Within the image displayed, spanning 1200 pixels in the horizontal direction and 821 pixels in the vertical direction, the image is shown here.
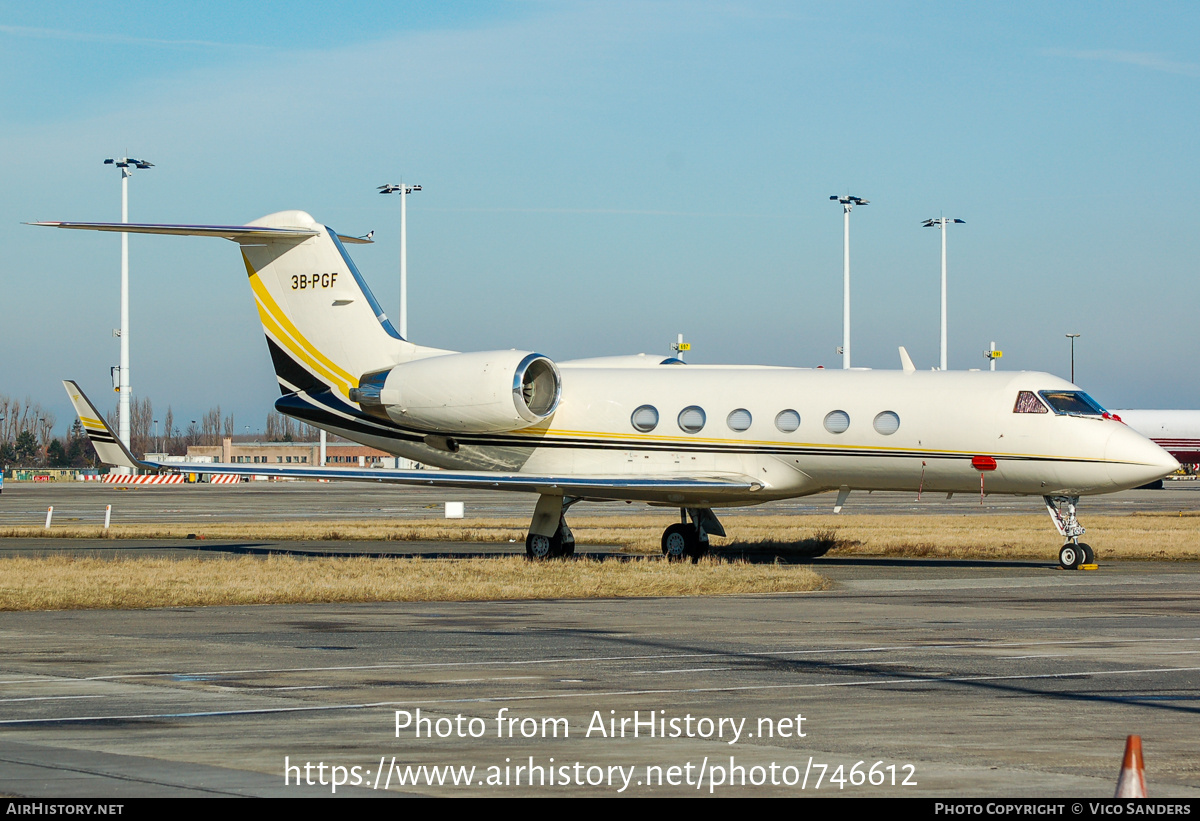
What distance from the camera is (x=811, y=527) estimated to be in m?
39.1

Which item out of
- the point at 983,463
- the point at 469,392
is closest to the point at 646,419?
the point at 469,392

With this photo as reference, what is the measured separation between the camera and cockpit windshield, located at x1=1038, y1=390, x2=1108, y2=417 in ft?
80.9

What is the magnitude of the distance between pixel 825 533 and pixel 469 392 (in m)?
12.0

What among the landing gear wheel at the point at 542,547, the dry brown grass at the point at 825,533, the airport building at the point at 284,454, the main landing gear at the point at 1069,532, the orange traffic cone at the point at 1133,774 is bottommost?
the airport building at the point at 284,454

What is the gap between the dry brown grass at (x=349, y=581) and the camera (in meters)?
18.8

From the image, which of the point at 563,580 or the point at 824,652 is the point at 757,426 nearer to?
the point at 563,580

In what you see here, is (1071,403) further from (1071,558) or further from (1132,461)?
(1071,558)

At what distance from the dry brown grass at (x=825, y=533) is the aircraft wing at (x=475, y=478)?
445 centimetres

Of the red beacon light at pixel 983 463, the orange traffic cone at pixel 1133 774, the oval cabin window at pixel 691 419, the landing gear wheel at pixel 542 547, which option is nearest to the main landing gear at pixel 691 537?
the oval cabin window at pixel 691 419

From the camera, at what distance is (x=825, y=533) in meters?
35.0

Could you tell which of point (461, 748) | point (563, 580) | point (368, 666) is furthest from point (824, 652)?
point (563, 580)

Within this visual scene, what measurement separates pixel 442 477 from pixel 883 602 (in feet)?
32.8

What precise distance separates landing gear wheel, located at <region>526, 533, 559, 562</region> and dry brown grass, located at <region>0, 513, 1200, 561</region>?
3.86m

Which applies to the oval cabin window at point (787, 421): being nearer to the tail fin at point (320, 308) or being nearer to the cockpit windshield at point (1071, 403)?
the cockpit windshield at point (1071, 403)
